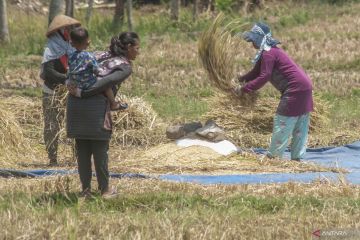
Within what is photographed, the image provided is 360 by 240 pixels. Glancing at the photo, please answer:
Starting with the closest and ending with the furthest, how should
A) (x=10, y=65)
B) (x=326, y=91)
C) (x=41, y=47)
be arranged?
1. (x=326, y=91)
2. (x=10, y=65)
3. (x=41, y=47)

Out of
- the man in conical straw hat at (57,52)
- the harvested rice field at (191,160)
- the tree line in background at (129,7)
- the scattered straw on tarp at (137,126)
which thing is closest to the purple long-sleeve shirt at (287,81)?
the harvested rice field at (191,160)

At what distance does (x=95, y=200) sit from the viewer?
569 cm

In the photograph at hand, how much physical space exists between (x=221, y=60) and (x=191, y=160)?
4.81 feet

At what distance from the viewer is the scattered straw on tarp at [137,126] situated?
363 inches

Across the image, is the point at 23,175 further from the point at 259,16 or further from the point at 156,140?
the point at 259,16

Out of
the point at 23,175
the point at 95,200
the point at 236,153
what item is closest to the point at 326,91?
the point at 236,153

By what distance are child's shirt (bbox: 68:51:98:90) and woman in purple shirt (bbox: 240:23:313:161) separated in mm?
2462

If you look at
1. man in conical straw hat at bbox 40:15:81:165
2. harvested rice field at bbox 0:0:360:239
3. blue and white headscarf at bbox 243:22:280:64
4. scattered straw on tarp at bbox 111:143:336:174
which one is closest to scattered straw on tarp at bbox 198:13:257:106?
harvested rice field at bbox 0:0:360:239

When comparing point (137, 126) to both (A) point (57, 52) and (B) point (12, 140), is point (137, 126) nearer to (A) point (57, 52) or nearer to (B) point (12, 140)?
(B) point (12, 140)

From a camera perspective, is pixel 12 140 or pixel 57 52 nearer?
pixel 57 52

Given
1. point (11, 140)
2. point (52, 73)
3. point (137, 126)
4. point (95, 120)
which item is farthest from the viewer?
point (137, 126)

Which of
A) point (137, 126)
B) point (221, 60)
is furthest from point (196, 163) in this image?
point (137, 126)

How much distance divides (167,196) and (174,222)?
33.0 inches

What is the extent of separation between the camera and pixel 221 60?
8.90 metres
